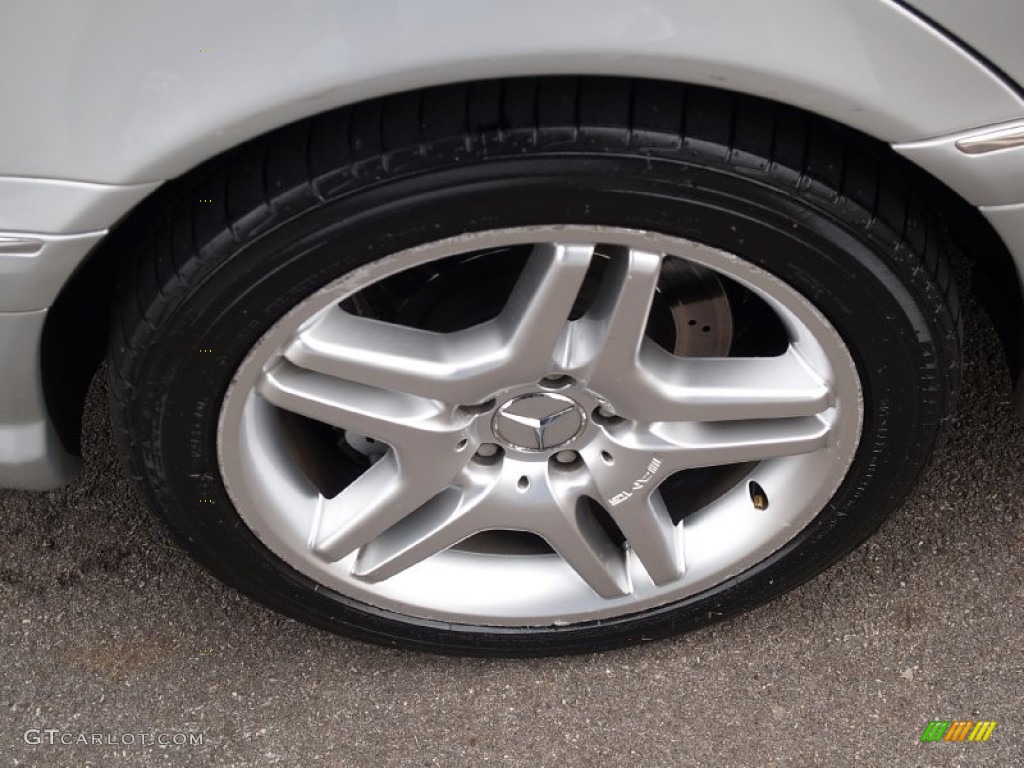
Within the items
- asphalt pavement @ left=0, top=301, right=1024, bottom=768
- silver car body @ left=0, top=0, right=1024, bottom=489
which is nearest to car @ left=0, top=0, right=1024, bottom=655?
silver car body @ left=0, top=0, right=1024, bottom=489

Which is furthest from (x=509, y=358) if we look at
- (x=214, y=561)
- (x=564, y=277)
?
(x=214, y=561)

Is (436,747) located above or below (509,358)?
below

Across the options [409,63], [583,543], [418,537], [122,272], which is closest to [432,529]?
[418,537]

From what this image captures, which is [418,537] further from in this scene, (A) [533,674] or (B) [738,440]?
(B) [738,440]

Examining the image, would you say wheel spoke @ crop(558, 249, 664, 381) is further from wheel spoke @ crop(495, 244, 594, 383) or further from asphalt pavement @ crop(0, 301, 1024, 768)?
asphalt pavement @ crop(0, 301, 1024, 768)

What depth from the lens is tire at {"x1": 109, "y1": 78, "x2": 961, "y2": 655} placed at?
1.08 metres

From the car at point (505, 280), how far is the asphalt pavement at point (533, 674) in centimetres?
11

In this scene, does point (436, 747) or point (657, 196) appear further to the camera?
point (436, 747)

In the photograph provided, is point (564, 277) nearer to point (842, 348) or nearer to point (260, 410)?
point (842, 348)

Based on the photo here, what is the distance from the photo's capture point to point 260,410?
138cm

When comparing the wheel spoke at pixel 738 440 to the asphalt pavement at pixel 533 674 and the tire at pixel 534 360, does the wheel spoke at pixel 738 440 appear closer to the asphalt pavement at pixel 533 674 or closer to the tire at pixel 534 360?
the tire at pixel 534 360

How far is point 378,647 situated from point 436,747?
195 mm

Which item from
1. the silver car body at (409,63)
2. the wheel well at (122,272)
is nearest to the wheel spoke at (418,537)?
the wheel well at (122,272)

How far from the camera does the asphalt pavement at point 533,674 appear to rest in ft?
5.35
